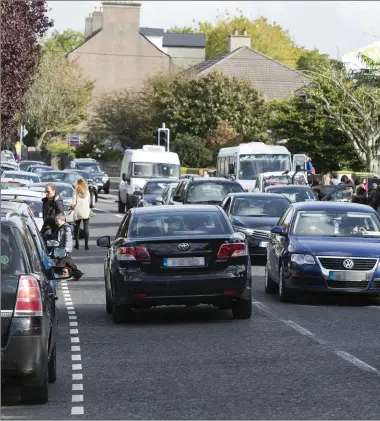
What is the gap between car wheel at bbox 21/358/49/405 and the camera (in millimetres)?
10312

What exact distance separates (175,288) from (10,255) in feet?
20.9

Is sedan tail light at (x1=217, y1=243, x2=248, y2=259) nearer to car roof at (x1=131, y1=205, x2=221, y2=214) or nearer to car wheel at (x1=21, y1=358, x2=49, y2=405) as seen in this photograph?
car roof at (x1=131, y1=205, x2=221, y2=214)

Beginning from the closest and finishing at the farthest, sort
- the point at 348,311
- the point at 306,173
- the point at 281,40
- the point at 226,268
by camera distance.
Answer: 1. the point at 226,268
2. the point at 348,311
3. the point at 306,173
4. the point at 281,40

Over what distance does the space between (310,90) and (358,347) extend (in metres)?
56.3

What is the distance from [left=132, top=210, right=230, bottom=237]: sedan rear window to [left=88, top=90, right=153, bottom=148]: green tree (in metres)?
76.2

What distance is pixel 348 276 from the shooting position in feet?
63.5

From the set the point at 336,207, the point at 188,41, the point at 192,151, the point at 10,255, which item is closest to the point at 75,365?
the point at 10,255

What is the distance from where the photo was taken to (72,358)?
13562mm

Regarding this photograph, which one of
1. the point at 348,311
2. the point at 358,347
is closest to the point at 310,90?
the point at 348,311

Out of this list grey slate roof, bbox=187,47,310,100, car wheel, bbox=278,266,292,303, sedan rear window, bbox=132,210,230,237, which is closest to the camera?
sedan rear window, bbox=132,210,230,237

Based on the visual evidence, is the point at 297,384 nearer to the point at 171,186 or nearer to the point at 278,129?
the point at 171,186

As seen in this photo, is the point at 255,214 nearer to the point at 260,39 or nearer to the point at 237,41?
the point at 237,41

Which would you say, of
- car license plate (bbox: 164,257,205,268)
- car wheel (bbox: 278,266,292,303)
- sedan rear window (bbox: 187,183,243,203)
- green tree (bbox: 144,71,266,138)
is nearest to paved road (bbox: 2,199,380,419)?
car wheel (bbox: 278,266,292,303)

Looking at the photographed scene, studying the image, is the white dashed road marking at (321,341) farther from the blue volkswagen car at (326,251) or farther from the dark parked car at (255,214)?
the dark parked car at (255,214)
